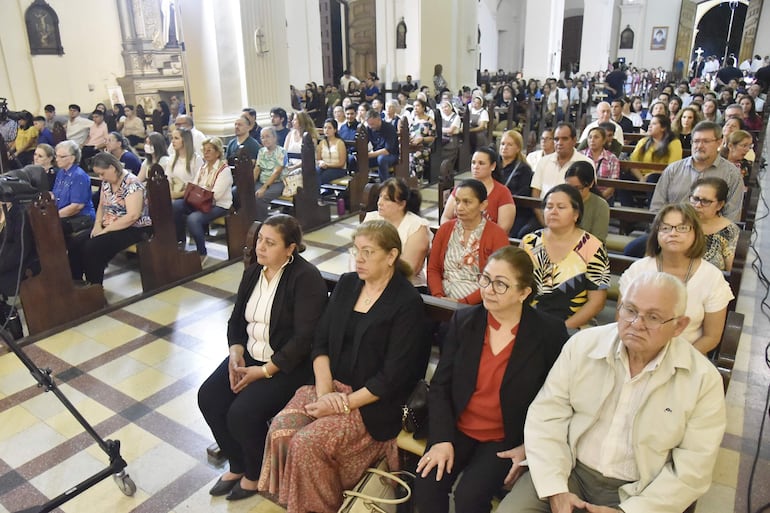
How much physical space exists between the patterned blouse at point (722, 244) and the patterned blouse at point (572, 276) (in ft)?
2.52

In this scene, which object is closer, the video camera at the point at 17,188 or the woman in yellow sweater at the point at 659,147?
the video camera at the point at 17,188

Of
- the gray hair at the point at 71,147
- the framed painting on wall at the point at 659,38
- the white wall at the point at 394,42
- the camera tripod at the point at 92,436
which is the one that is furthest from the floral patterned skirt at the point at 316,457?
the framed painting on wall at the point at 659,38

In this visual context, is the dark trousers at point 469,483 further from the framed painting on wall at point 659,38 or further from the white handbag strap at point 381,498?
the framed painting on wall at point 659,38

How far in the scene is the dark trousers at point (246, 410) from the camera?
7.84ft

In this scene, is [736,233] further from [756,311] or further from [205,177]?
[205,177]

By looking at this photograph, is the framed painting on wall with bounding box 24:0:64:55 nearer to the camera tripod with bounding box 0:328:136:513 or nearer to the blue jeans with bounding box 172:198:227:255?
the blue jeans with bounding box 172:198:227:255

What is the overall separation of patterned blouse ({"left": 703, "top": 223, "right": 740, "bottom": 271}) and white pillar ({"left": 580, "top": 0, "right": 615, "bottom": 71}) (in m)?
22.1

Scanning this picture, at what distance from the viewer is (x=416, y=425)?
2.24 m

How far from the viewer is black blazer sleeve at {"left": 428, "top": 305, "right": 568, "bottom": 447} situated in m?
2.00

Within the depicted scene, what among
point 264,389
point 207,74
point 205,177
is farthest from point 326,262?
point 207,74

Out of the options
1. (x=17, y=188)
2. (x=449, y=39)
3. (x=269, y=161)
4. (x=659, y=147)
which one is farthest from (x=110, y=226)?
(x=449, y=39)

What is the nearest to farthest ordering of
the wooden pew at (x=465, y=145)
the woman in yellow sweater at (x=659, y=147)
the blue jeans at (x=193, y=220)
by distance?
the blue jeans at (x=193, y=220)
the woman in yellow sweater at (x=659, y=147)
the wooden pew at (x=465, y=145)

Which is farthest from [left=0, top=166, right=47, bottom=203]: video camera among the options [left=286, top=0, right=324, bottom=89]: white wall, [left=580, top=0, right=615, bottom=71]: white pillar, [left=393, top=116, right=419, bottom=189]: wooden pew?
[left=580, top=0, right=615, bottom=71]: white pillar

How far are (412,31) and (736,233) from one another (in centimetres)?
1372
